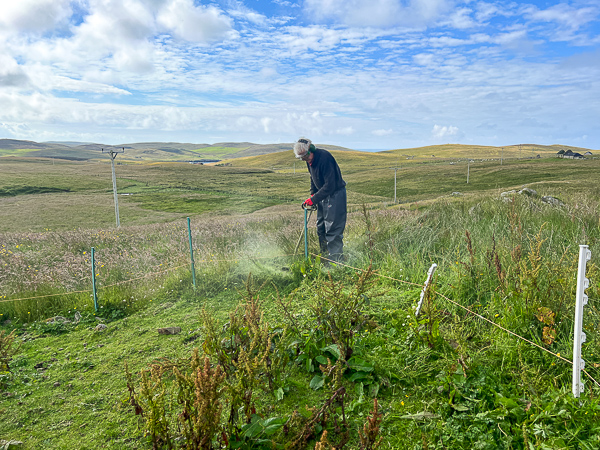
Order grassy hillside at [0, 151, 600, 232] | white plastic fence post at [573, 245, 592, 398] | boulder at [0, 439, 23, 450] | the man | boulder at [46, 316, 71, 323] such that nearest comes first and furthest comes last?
white plastic fence post at [573, 245, 592, 398] < boulder at [0, 439, 23, 450] < boulder at [46, 316, 71, 323] < the man < grassy hillside at [0, 151, 600, 232]

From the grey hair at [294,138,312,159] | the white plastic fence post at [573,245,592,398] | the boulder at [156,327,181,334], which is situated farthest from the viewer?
the grey hair at [294,138,312,159]

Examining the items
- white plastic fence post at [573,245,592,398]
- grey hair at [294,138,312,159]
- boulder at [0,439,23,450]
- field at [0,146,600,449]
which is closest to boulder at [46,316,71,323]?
field at [0,146,600,449]

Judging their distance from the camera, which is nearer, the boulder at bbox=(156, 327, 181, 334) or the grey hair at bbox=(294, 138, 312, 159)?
the boulder at bbox=(156, 327, 181, 334)

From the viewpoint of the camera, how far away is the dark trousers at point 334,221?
6430 millimetres

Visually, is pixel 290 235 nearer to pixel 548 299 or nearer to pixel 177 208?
pixel 548 299

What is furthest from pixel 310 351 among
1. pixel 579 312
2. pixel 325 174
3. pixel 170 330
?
pixel 325 174

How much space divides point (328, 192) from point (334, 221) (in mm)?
504

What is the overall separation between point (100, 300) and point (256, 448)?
4450 mm

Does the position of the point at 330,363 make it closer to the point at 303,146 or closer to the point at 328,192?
the point at 328,192

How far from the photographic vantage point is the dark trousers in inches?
253

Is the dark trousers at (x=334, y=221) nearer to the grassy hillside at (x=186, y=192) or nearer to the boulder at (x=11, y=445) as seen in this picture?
the boulder at (x=11, y=445)

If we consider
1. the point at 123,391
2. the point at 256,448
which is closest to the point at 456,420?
the point at 256,448

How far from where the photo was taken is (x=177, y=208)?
36594 millimetres

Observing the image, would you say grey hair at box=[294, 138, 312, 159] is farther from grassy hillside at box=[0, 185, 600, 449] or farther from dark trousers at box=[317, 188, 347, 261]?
grassy hillside at box=[0, 185, 600, 449]
